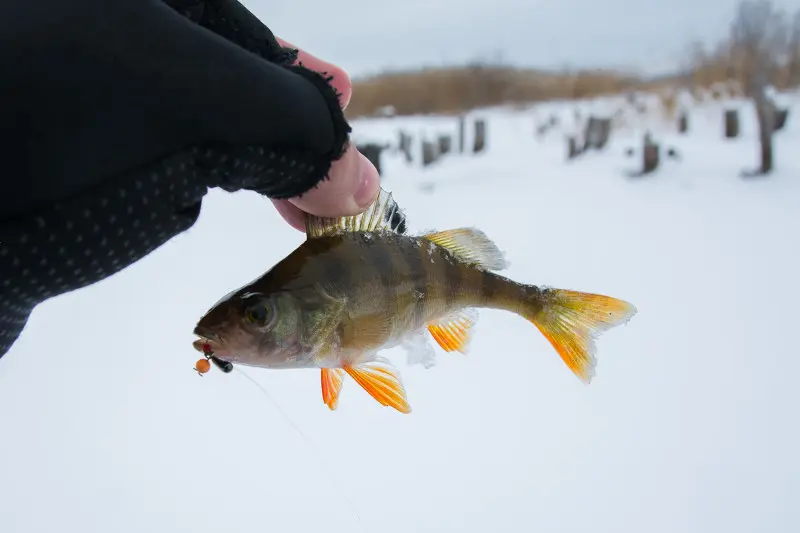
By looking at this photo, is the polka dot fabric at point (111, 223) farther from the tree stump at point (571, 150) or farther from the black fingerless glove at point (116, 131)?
the tree stump at point (571, 150)

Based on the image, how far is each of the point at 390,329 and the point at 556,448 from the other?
3.00 ft

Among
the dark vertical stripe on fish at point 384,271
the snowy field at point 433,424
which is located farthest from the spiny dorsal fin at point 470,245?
the snowy field at point 433,424

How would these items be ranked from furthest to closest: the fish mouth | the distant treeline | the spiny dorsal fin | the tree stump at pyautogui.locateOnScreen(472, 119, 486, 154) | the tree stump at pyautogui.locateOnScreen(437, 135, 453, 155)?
the distant treeline
the tree stump at pyautogui.locateOnScreen(472, 119, 486, 154)
the tree stump at pyautogui.locateOnScreen(437, 135, 453, 155)
the spiny dorsal fin
the fish mouth

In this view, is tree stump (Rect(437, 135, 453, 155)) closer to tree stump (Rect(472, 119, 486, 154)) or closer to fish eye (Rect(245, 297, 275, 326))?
tree stump (Rect(472, 119, 486, 154))

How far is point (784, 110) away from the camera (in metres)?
5.90

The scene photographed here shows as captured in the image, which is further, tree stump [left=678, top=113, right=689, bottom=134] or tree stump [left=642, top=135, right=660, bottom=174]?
tree stump [left=678, top=113, right=689, bottom=134]

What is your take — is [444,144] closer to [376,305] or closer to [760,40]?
[760,40]

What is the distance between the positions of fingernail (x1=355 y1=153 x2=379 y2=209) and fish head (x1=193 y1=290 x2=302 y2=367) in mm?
179

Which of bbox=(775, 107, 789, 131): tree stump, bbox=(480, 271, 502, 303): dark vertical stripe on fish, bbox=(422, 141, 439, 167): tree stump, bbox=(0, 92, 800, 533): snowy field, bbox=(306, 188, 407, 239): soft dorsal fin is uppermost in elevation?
bbox=(775, 107, 789, 131): tree stump

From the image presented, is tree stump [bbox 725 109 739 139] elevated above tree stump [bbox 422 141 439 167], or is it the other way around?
tree stump [bbox 725 109 739 139]

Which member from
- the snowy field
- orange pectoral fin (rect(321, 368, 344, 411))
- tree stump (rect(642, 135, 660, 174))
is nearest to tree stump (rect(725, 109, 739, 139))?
tree stump (rect(642, 135, 660, 174))

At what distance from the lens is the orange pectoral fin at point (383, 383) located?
835 millimetres

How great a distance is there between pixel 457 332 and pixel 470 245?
144 millimetres

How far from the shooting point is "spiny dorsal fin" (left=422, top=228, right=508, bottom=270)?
3.04 feet
